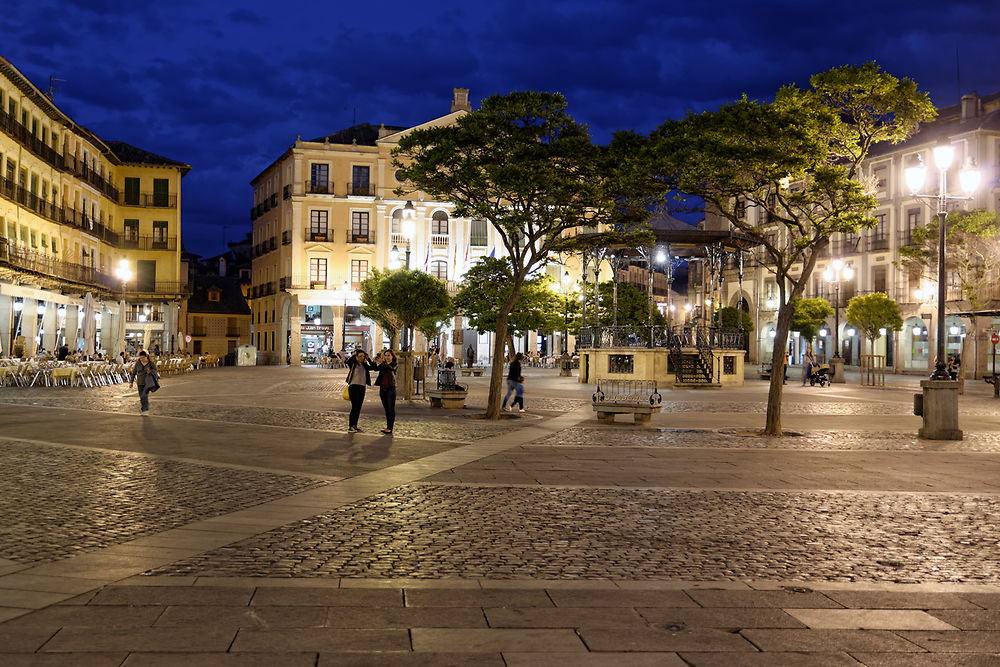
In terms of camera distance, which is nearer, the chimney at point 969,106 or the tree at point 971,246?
the tree at point 971,246

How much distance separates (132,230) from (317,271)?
1198 cm

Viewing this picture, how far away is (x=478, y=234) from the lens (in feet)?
208

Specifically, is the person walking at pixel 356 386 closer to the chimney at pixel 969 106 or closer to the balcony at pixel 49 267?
the balcony at pixel 49 267

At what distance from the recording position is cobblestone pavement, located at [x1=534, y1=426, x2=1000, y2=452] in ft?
47.5

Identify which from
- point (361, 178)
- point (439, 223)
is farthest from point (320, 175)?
point (439, 223)

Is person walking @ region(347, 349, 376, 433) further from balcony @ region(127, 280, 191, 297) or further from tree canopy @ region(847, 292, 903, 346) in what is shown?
balcony @ region(127, 280, 191, 297)

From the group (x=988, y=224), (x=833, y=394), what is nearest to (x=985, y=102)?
(x=988, y=224)

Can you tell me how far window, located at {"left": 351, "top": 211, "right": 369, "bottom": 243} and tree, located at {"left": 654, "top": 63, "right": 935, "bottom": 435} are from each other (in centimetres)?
4693

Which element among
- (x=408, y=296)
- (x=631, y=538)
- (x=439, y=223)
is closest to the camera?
(x=631, y=538)

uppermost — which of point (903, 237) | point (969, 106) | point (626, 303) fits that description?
point (969, 106)

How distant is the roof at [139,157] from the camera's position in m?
57.8

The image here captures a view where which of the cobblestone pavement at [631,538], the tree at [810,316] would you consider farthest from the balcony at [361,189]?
the cobblestone pavement at [631,538]

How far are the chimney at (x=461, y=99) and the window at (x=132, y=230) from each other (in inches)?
892

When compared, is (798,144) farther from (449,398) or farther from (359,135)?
(359,135)
